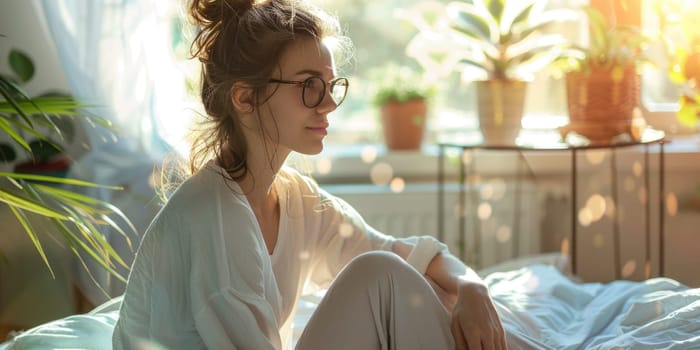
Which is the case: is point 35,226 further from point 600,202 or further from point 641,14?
point 641,14

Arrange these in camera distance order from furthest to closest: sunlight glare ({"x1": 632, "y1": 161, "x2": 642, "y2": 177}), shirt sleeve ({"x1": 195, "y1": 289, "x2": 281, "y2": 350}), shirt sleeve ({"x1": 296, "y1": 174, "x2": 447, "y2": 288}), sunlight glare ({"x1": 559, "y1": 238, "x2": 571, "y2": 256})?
1. sunlight glare ({"x1": 559, "y1": 238, "x2": 571, "y2": 256})
2. sunlight glare ({"x1": 632, "y1": 161, "x2": 642, "y2": 177})
3. shirt sleeve ({"x1": 296, "y1": 174, "x2": 447, "y2": 288})
4. shirt sleeve ({"x1": 195, "y1": 289, "x2": 281, "y2": 350})

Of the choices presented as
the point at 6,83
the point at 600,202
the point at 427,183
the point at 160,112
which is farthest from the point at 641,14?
the point at 6,83

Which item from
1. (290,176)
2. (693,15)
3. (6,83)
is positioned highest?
(693,15)

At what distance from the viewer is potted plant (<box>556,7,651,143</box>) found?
2.29 meters

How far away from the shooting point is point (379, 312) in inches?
53.2

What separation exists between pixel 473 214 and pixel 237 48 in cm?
160

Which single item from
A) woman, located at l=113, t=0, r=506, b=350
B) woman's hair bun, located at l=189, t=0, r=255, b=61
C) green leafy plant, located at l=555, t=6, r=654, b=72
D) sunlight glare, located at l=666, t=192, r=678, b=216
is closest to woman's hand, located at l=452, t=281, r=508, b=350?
woman, located at l=113, t=0, r=506, b=350

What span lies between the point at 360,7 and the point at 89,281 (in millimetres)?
1330

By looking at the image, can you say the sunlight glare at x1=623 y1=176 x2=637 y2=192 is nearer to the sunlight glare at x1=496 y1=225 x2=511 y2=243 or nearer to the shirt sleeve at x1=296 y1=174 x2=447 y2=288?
the sunlight glare at x1=496 y1=225 x2=511 y2=243

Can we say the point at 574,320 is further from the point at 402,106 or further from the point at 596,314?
the point at 402,106

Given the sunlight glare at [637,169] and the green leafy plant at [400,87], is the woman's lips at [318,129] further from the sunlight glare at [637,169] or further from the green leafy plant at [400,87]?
the sunlight glare at [637,169]

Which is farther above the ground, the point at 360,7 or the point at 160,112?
the point at 360,7

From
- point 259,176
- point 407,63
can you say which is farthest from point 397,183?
point 259,176

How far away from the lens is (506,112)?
7.63 ft
